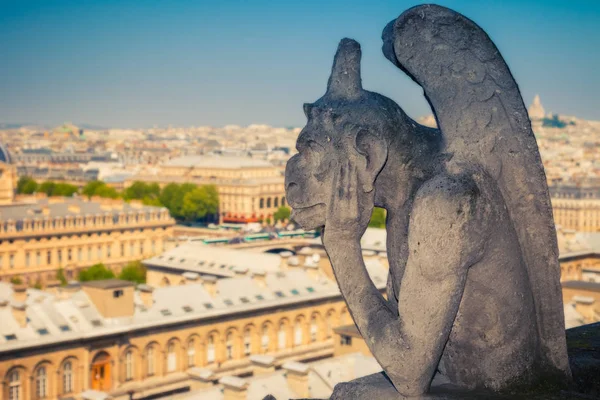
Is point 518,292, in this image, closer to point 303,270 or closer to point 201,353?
point 201,353

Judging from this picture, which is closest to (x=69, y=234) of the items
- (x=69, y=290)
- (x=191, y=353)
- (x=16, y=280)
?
(x=16, y=280)

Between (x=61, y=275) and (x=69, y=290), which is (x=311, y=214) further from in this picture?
(x=61, y=275)

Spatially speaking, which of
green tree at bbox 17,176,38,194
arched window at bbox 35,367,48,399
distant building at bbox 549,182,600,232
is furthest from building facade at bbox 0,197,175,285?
distant building at bbox 549,182,600,232

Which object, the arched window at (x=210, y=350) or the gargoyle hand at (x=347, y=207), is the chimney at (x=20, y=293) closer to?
the arched window at (x=210, y=350)

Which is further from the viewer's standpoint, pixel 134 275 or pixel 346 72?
pixel 134 275

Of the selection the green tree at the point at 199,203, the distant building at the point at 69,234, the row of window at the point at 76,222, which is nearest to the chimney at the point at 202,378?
the distant building at the point at 69,234
